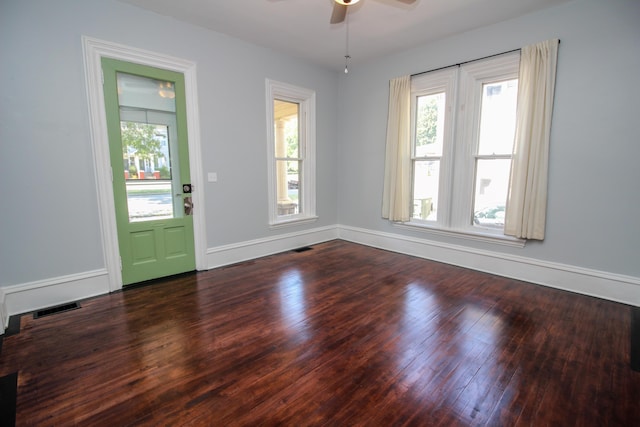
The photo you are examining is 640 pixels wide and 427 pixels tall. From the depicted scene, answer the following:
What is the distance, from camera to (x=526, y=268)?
352cm

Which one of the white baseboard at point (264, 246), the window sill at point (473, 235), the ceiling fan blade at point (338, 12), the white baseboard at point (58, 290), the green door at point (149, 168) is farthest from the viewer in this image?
the white baseboard at point (264, 246)

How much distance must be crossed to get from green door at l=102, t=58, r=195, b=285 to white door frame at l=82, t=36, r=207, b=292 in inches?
2.0

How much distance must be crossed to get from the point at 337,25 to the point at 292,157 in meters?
2.07

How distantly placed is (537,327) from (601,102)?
2368 millimetres

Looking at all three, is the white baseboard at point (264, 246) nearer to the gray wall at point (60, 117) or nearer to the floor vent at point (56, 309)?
the gray wall at point (60, 117)

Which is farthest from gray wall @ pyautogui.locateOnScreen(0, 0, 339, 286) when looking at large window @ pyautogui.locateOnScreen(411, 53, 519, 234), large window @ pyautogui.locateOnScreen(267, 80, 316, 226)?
large window @ pyautogui.locateOnScreen(411, 53, 519, 234)

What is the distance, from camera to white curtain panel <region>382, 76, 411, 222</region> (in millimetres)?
4355

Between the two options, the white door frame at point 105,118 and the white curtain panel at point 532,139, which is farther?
the white curtain panel at point 532,139

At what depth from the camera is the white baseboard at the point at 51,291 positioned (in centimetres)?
267

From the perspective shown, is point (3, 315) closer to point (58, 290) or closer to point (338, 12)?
point (58, 290)

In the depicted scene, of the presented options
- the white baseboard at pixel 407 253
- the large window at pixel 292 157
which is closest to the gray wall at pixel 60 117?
the white baseboard at pixel 407 253

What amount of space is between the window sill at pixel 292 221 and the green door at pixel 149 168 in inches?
52.1

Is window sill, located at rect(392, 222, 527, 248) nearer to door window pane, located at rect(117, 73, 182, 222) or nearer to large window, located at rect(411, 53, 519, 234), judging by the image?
large window, located at rect(411, 53, 519, 234)

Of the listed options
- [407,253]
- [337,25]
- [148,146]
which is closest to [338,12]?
[337,25]
